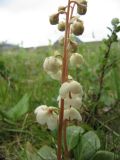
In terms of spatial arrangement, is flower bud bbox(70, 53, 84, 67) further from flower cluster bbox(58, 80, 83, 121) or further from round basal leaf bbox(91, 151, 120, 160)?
round basal leaf bbox(91, 151, 120, 160)

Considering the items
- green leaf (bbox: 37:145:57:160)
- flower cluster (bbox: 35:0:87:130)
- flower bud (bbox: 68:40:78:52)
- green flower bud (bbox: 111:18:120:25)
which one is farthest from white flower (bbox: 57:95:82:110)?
green flower bud (bbox: 111:18:120:25)

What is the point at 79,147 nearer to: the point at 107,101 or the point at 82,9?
the point at 82,9

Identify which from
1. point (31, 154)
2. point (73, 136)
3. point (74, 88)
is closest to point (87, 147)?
point (73, 136)

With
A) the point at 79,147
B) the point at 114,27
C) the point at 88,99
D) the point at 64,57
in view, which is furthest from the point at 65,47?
the point at 88,99

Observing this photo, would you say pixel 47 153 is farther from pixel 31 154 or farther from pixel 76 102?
pixel 76 102

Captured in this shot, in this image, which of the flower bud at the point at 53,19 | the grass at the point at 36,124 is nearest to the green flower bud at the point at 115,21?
the grass at the point at 36,124

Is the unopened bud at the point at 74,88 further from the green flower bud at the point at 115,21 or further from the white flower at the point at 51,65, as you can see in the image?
the green flower bud at the point at 115,21
